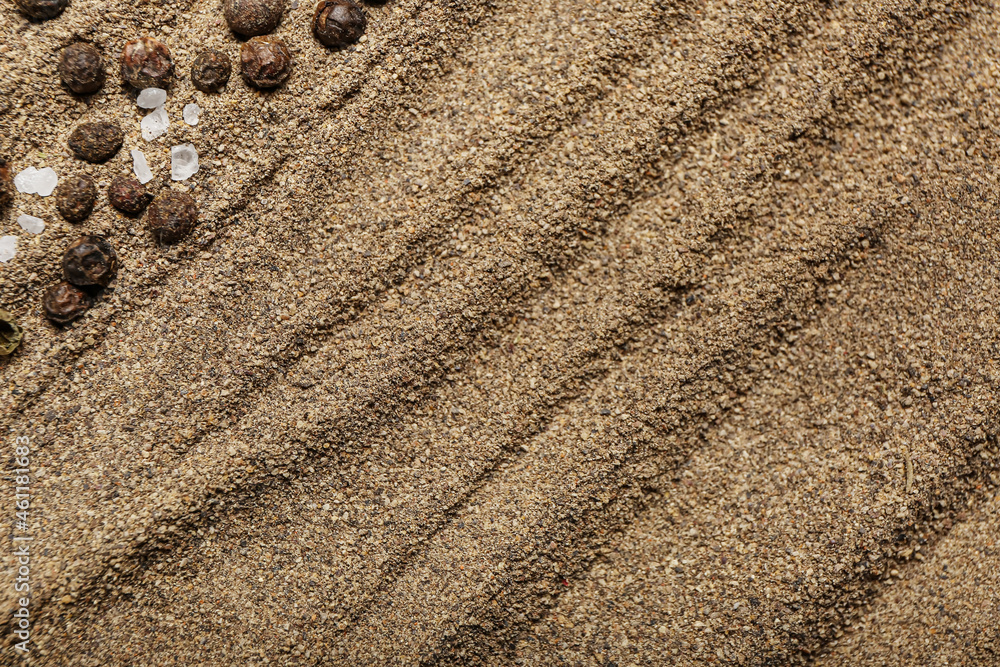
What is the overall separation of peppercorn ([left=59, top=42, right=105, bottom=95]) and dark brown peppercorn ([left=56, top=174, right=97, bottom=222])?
27cm

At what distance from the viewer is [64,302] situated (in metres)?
1.85

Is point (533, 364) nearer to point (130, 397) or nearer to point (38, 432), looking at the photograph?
point (130, 397)

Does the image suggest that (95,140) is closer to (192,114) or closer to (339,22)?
(192,114)

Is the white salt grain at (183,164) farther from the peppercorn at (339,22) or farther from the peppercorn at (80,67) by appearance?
the peppercorn at (339,22)

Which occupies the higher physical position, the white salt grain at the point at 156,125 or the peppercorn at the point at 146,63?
the peppercorn at the point at 146,63

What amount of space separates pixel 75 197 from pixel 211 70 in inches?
22.2

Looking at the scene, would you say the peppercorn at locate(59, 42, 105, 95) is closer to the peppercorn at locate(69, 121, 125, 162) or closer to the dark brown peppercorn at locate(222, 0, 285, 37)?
the peppercorn at locate(69, 121, 125, 162)

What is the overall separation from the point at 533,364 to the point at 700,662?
101 cm

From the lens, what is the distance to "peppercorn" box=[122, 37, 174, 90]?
1.87m

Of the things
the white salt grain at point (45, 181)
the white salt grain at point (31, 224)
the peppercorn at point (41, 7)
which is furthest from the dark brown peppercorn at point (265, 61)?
the white salt grain at point (31, 224)

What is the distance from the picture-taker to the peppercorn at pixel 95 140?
1.88 metres

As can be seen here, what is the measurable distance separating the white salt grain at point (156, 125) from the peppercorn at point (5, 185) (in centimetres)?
41

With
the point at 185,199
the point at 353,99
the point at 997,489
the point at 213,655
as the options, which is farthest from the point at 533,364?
the point at 997,489

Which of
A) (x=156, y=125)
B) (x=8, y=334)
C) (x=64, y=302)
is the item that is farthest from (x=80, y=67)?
(x=8, y=334)
